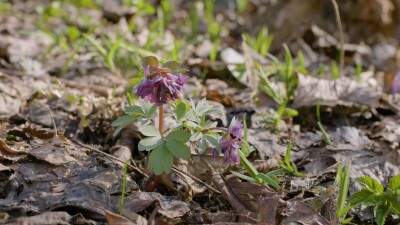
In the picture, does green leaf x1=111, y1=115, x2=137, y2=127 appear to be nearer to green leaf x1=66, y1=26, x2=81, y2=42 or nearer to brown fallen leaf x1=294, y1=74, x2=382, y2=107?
brown fallen leaf x1=294, y1=74, x2=382, y2=107

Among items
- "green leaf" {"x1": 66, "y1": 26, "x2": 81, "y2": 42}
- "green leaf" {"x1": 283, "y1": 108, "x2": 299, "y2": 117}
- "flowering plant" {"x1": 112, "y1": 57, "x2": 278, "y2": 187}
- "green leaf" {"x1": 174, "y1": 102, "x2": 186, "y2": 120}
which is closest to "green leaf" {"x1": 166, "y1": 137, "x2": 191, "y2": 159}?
"flowering plant" {"x1": 112, "y1": 57, "x2": 278, "y2": 187}

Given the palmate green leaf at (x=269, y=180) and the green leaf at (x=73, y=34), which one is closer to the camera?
the palmate green leaf at (x=269, y=180)

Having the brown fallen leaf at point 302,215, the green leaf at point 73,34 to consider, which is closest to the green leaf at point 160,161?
the brown fallen leaf at point 302,215

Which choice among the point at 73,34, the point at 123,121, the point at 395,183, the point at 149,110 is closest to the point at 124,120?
the point at 123,121

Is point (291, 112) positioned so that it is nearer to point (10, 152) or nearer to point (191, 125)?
point (191, 125)

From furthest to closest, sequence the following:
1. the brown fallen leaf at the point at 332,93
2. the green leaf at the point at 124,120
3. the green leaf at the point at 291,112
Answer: the brown fallen leaf at the point at 332,93
the green leaf at the point at 291,112
the green leaf at the point at 124,120

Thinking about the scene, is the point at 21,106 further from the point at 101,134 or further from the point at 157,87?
the point at 157,87

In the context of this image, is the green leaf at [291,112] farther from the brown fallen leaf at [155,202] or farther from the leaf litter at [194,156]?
the brown fallen leaf at [155,202]
